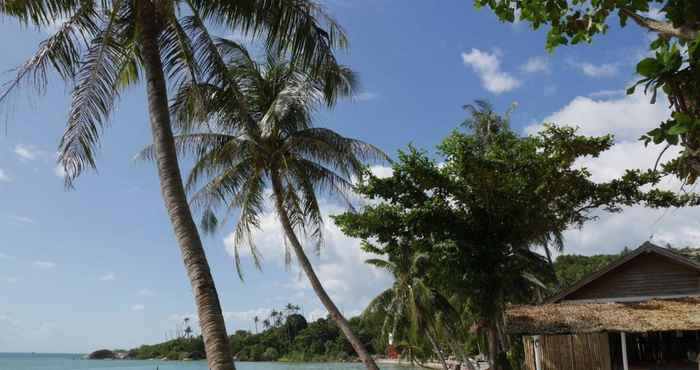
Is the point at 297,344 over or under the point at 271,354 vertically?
over

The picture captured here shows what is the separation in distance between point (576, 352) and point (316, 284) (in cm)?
639

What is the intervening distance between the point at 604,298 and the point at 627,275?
2.61ft

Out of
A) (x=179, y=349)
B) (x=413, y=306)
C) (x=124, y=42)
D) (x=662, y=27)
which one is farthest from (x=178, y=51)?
(x=179, y=349)

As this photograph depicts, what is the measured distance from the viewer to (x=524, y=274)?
2200 cm

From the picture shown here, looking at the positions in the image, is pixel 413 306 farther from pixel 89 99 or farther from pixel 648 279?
pixel 89 99

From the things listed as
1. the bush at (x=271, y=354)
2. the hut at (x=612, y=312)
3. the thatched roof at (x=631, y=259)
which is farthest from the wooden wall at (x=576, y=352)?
the bush at (x=271, y=354)

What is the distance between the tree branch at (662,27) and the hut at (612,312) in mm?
11075

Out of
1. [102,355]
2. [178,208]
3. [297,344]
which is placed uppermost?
[178,208]

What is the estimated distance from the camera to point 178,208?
238 inches

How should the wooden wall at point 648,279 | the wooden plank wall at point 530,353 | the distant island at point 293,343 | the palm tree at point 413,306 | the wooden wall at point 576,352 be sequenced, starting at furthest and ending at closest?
1. the distant island at point 293,343
2. the palm tree at point 413,306
3. the wooden plank wall at point 530,353
4. the wooden wall at point 648,279
5. the wooden wall at point 576,352

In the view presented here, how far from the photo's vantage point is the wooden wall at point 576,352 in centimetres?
1397

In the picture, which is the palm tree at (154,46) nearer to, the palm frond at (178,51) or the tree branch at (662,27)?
the palm frond at (178,51)

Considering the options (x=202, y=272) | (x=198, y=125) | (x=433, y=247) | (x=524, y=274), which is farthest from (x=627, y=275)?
(x=202, y=272)

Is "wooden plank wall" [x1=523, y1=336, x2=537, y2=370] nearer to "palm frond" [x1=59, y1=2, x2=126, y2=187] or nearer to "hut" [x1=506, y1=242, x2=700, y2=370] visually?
"hut" [x1=506, y1=242, x2=700, y2=370]
